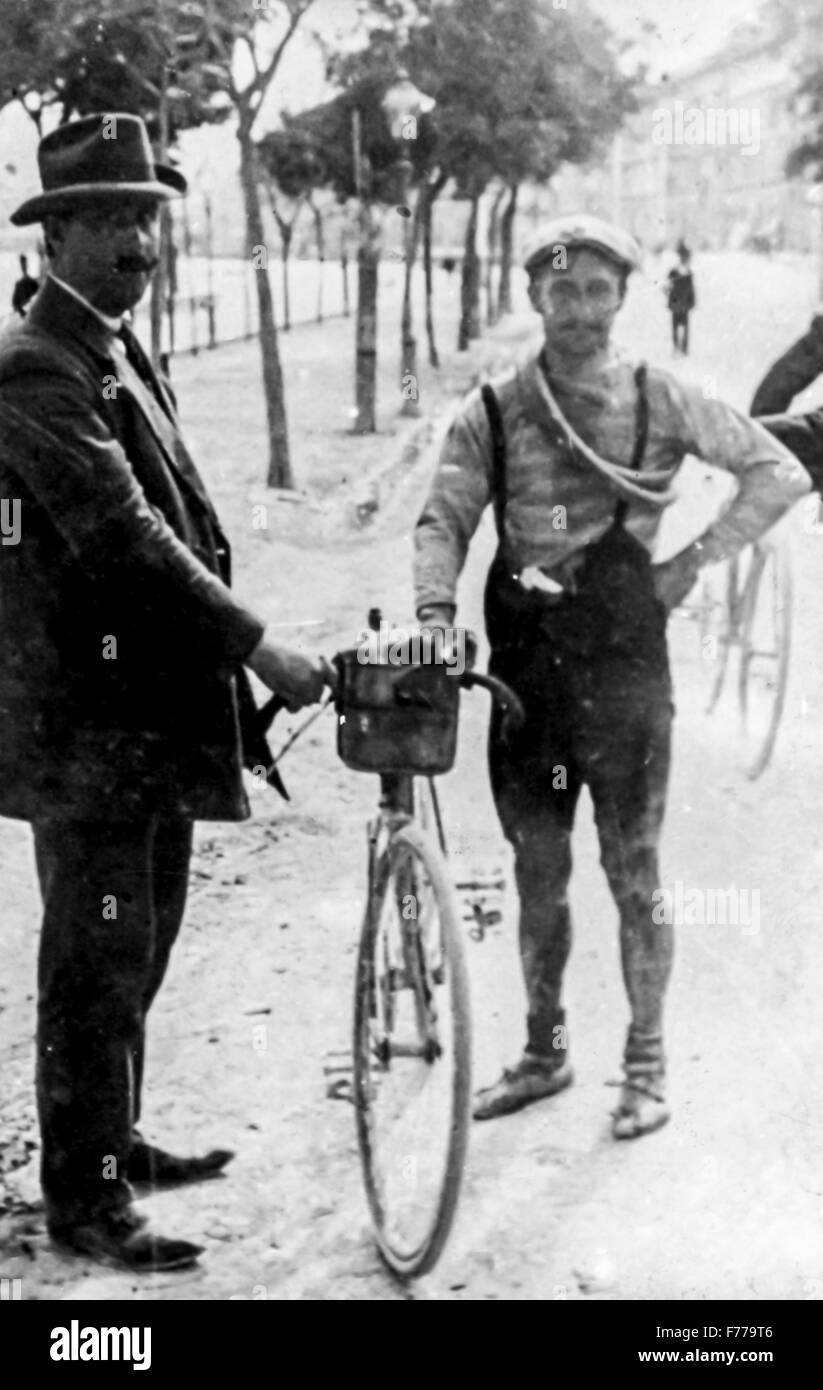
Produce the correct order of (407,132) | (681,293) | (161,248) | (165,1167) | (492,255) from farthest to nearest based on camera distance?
(407,132), (492,255), (161,248), (681,293), (165,1167)

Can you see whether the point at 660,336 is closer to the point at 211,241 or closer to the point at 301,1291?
the point at 301,1291

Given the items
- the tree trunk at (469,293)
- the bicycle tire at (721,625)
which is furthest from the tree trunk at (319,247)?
the bicycle tire at (721,625)

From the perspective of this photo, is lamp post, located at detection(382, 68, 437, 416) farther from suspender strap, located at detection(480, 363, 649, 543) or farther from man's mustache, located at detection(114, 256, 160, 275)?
man's mustache, located at detection(114, 256, 160, 275)

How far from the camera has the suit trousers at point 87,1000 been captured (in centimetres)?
364

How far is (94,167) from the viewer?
349cm

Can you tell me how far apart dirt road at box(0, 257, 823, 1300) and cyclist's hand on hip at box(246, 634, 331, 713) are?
978mm

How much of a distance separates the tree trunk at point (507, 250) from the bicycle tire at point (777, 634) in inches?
45.7

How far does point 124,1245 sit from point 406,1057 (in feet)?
2.25

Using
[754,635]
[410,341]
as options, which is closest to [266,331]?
[410,341]

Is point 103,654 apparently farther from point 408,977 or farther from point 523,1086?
point 523,1086

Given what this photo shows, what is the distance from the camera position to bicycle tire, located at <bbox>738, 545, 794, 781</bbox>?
5.60 meters

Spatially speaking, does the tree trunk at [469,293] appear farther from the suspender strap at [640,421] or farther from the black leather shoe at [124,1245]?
the black leather shoe at [124,1245]

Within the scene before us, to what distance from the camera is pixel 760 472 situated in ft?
13.3
